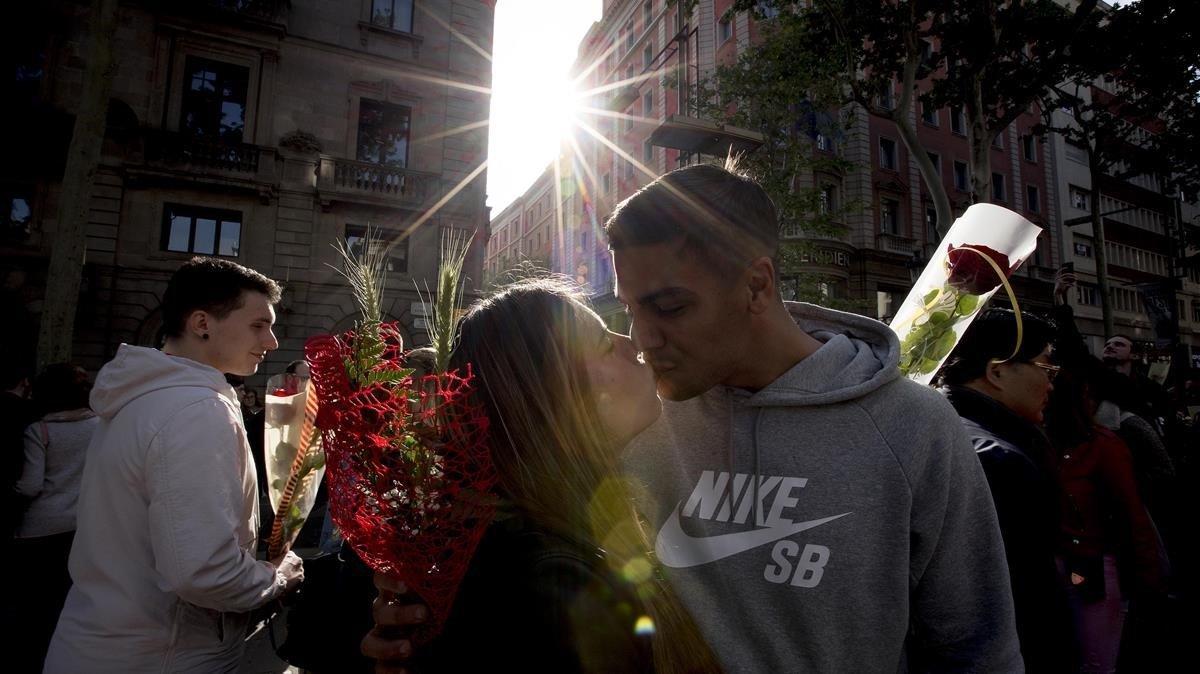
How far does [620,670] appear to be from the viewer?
1.03 metres

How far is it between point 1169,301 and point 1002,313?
1076 cm

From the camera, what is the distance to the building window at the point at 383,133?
56.2 feet

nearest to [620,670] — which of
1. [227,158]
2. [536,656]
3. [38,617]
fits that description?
[536,656]

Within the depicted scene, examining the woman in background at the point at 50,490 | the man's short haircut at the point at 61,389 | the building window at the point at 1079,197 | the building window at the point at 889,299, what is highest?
the building window at the point at 1079,197

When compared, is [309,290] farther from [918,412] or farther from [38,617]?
[918,412]

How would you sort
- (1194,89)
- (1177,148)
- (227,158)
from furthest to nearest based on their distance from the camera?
1. (227,158)
2. (1177,148)
3. (1194,89)

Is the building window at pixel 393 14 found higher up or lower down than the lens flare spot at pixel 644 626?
higher up

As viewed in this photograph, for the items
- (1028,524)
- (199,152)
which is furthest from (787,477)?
(199,152)

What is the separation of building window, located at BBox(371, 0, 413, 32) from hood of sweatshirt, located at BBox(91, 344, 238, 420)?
1803 centimetres

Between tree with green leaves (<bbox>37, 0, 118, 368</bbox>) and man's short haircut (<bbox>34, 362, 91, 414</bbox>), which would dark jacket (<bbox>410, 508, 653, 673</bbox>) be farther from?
tree with green leaves (<bbox>37, 0, 118, 368</bbox>)

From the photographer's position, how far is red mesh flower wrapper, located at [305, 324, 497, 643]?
116 cm

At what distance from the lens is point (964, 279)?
6.28ft

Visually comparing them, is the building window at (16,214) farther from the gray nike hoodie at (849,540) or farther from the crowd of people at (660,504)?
the gray nike hoodie at (849,540)

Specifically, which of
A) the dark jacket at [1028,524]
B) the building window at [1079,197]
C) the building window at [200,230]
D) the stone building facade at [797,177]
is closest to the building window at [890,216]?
the stone building facade at [797,177]
